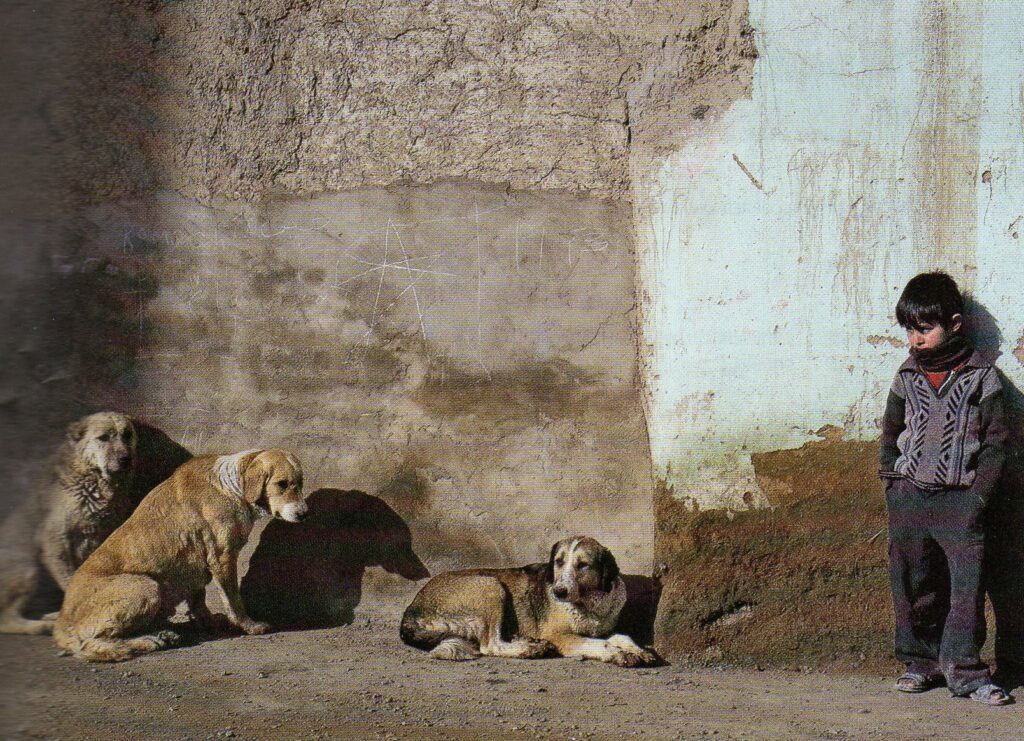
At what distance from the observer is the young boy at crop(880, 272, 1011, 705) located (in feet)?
15.7

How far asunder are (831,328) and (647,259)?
37.0 inches

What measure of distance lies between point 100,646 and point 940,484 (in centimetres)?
387

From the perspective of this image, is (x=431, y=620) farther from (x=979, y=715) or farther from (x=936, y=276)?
(x=936, y=276)

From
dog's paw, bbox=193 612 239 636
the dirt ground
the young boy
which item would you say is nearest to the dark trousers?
the young boy

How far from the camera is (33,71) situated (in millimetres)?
5488

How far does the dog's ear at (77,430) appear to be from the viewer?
556 centimetres

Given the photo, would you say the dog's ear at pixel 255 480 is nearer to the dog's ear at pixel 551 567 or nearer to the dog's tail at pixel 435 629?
the dog's tail at pixel 435 629

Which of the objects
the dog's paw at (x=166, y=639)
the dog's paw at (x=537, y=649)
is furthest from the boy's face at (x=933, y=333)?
the dog's paw at (x=166, y=639)

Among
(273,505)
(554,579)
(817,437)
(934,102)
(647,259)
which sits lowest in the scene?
(554,579)

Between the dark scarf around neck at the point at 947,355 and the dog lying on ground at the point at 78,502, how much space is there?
3.92 m

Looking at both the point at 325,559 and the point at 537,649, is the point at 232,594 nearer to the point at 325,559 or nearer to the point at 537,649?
the point at 325,559

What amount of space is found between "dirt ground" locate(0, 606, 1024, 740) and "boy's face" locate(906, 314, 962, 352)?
1.58 m

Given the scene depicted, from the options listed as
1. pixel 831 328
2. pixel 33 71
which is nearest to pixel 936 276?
pixel 831 328

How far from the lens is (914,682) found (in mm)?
4914
